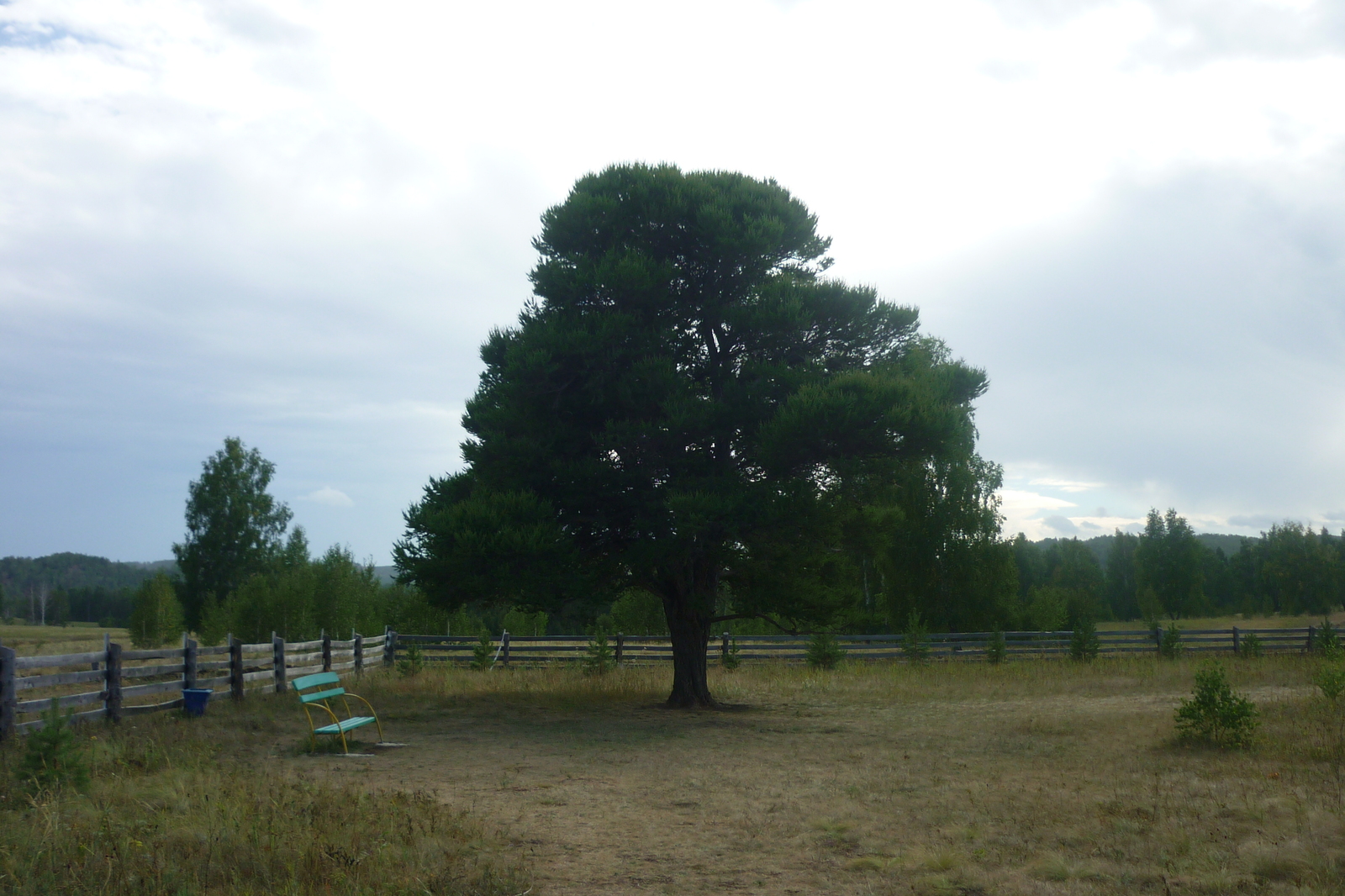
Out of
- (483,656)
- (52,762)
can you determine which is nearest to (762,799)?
(52,762)

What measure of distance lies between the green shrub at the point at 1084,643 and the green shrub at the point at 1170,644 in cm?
230

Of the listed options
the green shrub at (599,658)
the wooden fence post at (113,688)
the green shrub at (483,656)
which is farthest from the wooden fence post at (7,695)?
the green shrub at (483,656)

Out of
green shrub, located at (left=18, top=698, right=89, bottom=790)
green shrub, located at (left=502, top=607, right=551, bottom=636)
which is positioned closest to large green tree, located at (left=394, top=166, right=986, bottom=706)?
green shrub, located at (left=18, top=698, right=89, bottom=790)

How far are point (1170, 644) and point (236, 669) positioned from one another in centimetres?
2631

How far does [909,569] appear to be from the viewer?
35.3 metres

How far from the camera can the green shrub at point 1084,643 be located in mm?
25312

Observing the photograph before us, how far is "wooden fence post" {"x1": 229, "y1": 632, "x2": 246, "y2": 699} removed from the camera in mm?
16266

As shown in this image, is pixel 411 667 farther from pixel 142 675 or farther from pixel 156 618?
pixel 156 618

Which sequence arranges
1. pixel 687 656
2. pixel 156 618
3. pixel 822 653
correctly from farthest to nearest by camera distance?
pixel 156 618 < pixel 822 653 < pixel 687 656

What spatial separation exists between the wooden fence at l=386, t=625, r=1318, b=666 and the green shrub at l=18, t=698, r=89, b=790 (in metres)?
19.2

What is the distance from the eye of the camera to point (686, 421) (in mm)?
14812

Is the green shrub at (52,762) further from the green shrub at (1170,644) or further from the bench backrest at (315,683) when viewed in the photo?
the green shrub at (1170,644)

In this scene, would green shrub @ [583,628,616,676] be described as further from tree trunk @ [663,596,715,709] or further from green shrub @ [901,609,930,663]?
green shrub @ [901,609,930,663]

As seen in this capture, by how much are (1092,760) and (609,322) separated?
10139 mm
